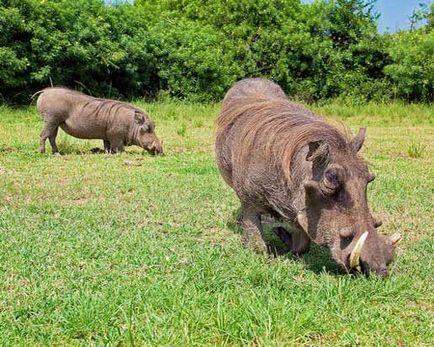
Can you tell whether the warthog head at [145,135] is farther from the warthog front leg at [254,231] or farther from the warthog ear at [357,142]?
the warthog ear at [357,142]

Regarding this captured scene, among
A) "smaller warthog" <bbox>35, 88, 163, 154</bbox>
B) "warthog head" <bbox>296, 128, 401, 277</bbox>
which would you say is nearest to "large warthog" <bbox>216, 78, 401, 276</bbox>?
"warthog head" <bbox>296, 128, 401, 277</bbox>

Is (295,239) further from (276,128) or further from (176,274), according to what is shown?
(176,274)

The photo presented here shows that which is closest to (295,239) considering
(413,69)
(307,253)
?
(307,253)

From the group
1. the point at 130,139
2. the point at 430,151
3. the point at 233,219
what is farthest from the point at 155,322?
the point at 430,151

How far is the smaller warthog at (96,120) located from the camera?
8.97 m

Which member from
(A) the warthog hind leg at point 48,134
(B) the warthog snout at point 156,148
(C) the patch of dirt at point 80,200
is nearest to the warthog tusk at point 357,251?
(C) the patch of dirt at point 80,200

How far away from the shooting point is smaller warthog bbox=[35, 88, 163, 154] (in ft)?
29.4

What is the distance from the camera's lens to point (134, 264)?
3.69m

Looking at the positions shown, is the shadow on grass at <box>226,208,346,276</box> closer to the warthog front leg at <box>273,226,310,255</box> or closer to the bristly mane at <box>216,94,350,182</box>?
the warthog front leg at <box>273,226,310,255</box>

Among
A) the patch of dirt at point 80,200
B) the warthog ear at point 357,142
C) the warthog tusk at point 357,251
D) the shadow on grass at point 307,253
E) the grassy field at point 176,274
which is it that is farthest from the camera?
the patch of dirt at point 80,200

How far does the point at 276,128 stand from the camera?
3.81 metres

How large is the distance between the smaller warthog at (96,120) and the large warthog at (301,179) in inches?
194

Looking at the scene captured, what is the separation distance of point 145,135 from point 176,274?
19.4ft

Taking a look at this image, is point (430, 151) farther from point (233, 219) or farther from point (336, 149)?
point (336, 149)
